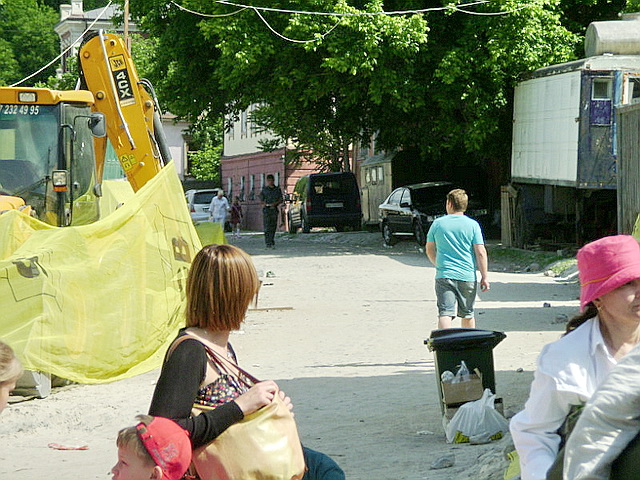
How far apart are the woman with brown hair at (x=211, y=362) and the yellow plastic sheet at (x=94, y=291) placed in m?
5.68

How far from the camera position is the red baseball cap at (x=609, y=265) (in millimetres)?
3289

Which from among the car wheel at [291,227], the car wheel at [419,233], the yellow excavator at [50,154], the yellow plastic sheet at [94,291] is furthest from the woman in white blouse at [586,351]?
the car wheel at [291,227]

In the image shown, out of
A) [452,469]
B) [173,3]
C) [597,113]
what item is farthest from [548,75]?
[452,469]

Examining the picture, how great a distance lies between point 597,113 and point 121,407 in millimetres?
15823

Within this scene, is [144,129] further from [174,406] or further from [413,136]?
[413,136]

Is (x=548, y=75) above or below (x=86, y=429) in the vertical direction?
above

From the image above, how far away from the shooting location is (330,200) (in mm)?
39969

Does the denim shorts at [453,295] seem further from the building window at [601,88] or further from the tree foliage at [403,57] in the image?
the tree foliage at [403,57]

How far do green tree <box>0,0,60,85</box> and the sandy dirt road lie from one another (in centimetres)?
6461

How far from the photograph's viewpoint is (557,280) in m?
20.5

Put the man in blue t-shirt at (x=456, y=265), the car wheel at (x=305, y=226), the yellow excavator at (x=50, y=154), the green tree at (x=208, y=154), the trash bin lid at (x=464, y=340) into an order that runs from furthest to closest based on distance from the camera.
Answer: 1. the green tree at (x=208, y=154)
2. the car wheel at (x=305, y=226)
3. the yellow excavator at (x=50, y=154)
4. the man in blue t-shirt at (x=456, y=265)
5. the trash bin lid at (x=464, y=340)

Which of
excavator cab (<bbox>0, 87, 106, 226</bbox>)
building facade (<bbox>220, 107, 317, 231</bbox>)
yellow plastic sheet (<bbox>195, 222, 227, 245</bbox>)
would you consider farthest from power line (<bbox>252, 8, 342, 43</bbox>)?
building facade (<bbox>220, 107, 317, 231</bbox>)

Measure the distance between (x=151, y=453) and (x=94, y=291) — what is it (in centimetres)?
685

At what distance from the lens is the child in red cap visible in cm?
323
